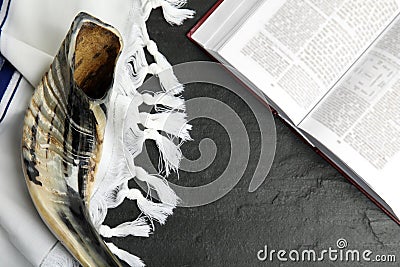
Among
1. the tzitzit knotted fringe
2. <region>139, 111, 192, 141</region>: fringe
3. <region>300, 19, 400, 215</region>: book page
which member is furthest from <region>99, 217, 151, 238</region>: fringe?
<region>300, 19, 400, 215</region>: book page

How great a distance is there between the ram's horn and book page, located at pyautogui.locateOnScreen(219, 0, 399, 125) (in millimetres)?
189

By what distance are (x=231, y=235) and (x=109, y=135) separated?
0.18m

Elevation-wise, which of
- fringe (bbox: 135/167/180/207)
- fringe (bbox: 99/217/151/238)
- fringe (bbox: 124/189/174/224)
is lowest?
fringe (bbox: 99/217/151/238)

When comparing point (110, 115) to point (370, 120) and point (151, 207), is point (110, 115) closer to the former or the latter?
point (151, 207)

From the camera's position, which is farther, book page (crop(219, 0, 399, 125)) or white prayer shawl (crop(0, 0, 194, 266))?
book page (crop(219, 0, 399, 125))

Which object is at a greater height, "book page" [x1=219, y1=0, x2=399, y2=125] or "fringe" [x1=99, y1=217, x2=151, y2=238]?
"book page" [x1=219, y1=0, x2=399, y2=125]

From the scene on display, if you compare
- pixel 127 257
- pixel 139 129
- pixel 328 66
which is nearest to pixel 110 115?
pixel 139 129

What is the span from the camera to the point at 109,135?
720mm

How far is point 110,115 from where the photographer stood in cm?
72

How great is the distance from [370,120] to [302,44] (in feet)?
0.39

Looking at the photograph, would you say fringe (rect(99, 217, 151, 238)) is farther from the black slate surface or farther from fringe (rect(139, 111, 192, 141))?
fringe (rect(139, 111, 192, 141))

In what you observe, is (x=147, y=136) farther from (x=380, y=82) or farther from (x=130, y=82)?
(x=380, y=82)

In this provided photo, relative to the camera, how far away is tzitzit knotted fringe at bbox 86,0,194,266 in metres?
0.71

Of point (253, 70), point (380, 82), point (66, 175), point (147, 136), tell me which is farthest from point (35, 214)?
point (380, 82)
